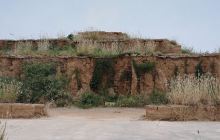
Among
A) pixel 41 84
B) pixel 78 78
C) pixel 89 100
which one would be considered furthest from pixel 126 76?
pixel 41 84

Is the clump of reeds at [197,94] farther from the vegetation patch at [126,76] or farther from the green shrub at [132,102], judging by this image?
the vegetation patch at [126,76]

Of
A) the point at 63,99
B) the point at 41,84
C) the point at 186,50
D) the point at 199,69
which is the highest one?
the point at 186,50

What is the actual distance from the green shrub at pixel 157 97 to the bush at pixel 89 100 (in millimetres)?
2013

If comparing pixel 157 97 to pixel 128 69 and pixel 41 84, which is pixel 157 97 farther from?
pixel 41 84

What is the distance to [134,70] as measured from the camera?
2120 centimetres

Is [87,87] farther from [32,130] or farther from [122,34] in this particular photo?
[32,130]

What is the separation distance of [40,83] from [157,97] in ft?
15.4

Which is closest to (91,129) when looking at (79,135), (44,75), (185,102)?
(79,135)

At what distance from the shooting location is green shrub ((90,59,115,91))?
2144 centimetres

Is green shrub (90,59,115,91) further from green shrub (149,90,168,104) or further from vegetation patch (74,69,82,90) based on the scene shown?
green shrub (149,90,168,104)

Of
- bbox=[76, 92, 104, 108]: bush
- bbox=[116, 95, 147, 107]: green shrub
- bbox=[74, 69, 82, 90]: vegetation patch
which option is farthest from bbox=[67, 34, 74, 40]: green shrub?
bbox=[116, 95, 147, 107]: green shrub

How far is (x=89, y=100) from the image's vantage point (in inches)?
779

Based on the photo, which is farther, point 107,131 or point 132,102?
point 132,102

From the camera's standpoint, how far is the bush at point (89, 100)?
19.5 meters
